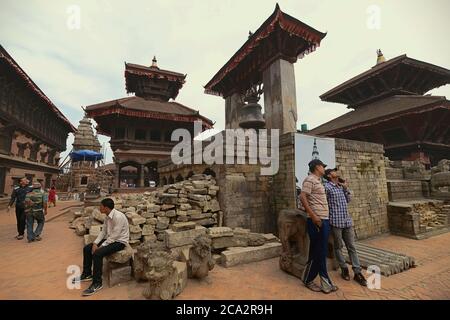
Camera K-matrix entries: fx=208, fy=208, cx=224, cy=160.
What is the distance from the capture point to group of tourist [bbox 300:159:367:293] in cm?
349

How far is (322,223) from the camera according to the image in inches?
136

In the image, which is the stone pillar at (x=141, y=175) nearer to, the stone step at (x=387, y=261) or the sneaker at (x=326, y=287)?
the stone step at (x=387, y=261)

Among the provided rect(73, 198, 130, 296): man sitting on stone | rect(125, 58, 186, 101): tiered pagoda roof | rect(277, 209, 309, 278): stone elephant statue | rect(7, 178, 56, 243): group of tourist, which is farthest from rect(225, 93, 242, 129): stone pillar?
rect(125, 58, 186, 101): tiered pagoda roof

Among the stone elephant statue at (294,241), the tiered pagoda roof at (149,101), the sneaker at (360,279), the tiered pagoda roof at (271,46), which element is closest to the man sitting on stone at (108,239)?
the stone elephant statue at (294,241)

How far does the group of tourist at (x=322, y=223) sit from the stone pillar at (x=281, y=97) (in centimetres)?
486

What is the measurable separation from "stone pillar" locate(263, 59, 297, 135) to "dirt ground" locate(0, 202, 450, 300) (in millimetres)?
5494

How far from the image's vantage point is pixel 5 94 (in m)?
14.4

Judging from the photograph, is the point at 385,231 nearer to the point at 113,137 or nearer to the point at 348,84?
the point at 348,84

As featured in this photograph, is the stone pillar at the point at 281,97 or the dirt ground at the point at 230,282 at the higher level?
the stone pillar at the point at 281,97

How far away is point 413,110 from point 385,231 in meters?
7.50

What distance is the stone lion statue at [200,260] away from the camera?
12.4 feet

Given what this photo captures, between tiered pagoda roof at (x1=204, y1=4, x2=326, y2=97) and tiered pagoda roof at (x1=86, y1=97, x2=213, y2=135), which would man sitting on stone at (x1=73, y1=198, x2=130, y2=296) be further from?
tiered pagoda roof at (x1=86, y1=97, x2=213, y2=135)

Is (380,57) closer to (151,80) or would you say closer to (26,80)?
(151,80)

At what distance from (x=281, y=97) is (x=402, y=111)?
8.18 m
